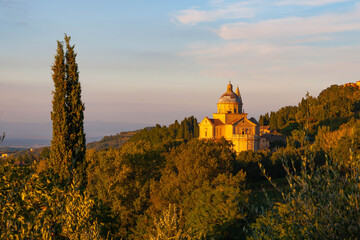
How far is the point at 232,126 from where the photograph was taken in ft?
263

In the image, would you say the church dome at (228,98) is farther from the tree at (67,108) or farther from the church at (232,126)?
the tree at (67,108)

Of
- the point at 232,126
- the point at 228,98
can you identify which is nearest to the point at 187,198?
the point at 232,126

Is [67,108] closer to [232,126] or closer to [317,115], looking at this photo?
[232,126]

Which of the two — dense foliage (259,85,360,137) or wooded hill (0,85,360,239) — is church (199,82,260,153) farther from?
wooded hill (0,85,360,239)

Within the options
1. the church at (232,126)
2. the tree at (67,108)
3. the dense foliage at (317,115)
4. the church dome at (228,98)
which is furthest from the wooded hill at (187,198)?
the dense foliage at (317,115)

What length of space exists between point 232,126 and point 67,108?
55.6 metres

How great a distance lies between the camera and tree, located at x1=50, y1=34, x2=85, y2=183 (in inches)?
1068

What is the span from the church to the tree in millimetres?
53735

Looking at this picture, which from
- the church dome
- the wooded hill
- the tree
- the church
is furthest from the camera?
the church dome

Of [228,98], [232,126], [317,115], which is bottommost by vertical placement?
[232,126]

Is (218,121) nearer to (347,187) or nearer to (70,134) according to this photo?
(70,134)

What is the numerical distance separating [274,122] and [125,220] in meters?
92.6

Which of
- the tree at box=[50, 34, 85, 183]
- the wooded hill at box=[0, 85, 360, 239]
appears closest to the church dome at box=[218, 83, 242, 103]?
the wooded hill at box=[0, 85, 360, 239]

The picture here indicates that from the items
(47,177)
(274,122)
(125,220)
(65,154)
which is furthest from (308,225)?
(274,122)
